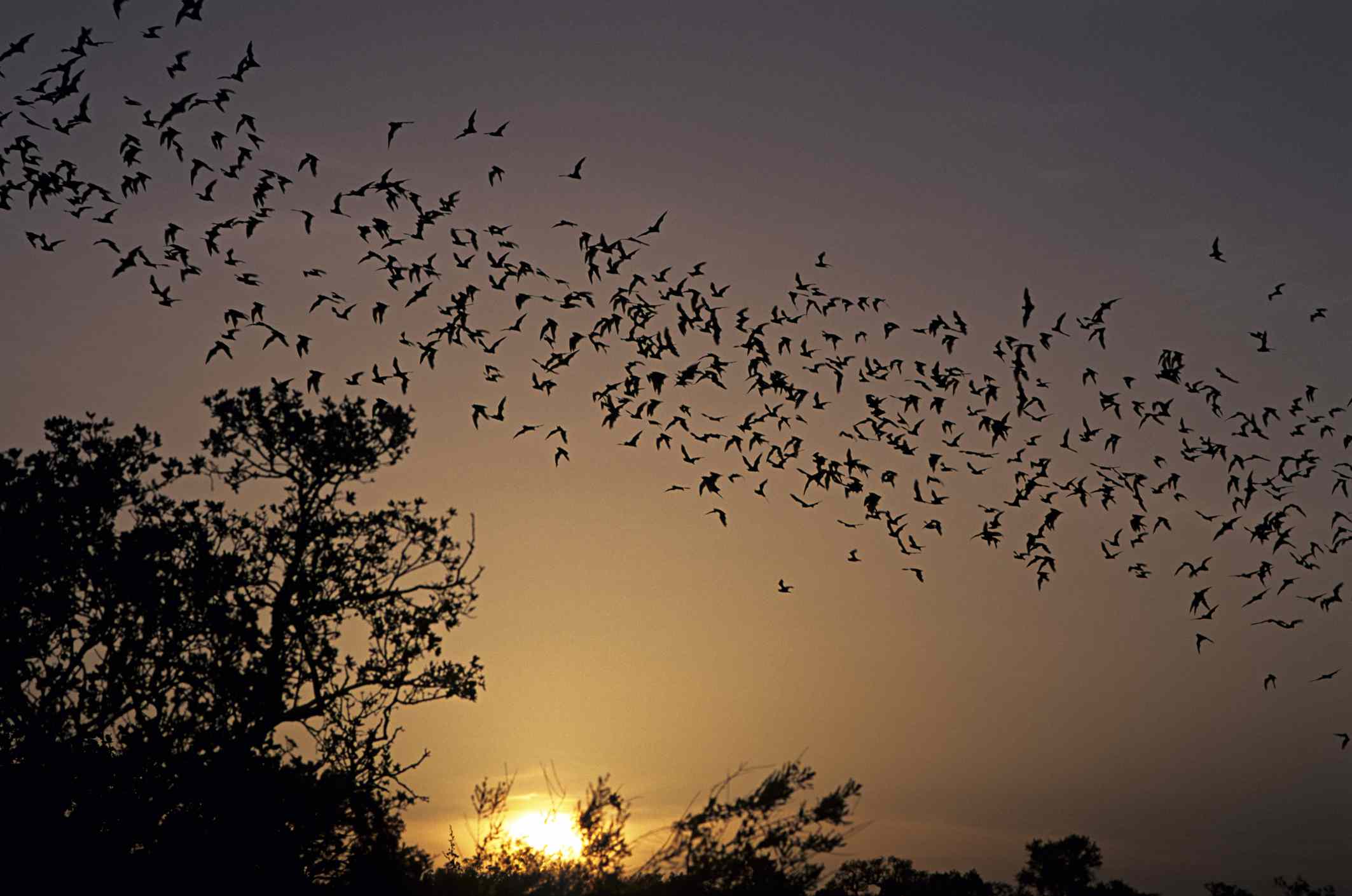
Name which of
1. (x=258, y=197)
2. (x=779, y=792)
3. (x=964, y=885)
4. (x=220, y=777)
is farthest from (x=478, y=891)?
(x=964, y=885)

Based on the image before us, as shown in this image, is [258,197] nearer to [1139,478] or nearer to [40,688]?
[40,688]

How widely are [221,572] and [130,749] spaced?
13.4ft

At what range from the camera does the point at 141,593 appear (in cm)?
2269

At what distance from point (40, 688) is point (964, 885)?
4654cm

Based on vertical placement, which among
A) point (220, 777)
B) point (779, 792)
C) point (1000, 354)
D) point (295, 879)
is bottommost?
point (779, 792)

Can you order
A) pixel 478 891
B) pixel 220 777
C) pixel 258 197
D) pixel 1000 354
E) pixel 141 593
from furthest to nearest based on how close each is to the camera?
pixel 141 593 < pixel 220 777 < pixel 1000 354 < pixel 258 197 < pixel 478 891

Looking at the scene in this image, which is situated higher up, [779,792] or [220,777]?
[220,777]

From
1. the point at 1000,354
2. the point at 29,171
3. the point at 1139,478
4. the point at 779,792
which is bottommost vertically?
the point at 779,792

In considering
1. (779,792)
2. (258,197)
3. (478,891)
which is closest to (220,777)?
(478,891)

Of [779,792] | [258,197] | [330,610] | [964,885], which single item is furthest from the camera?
[964,885]

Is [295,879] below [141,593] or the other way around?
below

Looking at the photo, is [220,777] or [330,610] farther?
[330,610]

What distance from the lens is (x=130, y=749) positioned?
68.2 feet

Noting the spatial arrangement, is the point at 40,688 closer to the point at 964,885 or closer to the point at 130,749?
the point at 130,749
